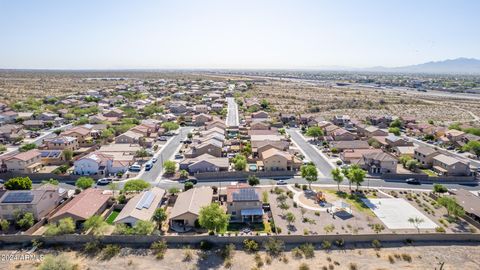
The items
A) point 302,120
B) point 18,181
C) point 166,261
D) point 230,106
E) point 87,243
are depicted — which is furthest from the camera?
point 230,106

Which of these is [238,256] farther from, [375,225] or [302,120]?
[302,120]

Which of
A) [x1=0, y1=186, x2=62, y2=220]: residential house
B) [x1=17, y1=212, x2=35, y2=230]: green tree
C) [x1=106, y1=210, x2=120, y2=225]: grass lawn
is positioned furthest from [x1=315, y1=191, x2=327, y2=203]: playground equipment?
[x1=17, y1=212, x2=35, y2=230]: green tree

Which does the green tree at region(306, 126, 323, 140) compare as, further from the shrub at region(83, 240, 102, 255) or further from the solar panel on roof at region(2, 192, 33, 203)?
the solar panel on roof at region(2, 192, 33, 203)

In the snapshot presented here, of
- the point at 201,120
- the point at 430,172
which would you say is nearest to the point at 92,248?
the point at 430,172

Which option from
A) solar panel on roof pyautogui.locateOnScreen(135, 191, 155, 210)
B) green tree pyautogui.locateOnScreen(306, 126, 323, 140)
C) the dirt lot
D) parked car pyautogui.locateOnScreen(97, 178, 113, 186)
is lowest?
the dirt lot

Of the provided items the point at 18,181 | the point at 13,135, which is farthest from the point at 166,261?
the point at 13,135

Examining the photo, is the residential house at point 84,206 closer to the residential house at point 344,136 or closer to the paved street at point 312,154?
the paved street at point 312,154
